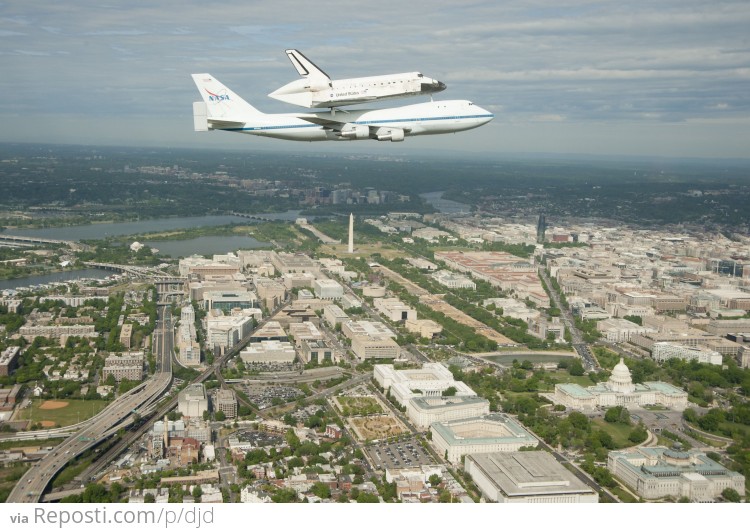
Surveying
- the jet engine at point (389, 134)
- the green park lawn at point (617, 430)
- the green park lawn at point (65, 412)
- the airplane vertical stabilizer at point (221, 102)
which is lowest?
the green park lawn at point (617, 430)

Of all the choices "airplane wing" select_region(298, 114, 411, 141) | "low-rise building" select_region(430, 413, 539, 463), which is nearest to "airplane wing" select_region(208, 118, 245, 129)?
"airplane wing" select_region(298, 114, 411, 141)

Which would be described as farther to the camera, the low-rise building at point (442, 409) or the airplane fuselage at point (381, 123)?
the low-rise building at point (442, 409)

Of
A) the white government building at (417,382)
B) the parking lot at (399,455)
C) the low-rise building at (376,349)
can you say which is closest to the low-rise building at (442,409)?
the white government building at (417,382)

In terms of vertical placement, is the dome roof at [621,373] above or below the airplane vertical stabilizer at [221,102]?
below

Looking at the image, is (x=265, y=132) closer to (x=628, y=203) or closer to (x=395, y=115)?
(x=395, y=115)

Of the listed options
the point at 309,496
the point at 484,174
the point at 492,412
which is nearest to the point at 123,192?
the point at 484,174

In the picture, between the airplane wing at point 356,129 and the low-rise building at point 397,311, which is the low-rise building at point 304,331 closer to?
the low-rise building at point 397,311

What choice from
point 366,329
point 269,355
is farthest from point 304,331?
point 269,355

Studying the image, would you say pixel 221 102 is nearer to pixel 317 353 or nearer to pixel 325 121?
pixel 325 121
